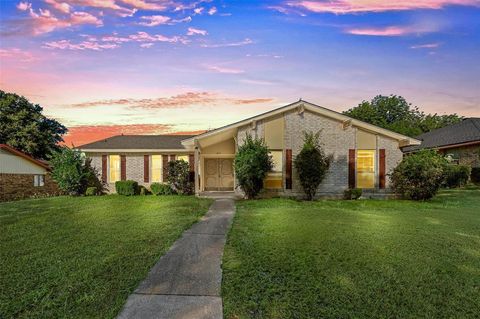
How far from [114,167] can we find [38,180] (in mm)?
10371

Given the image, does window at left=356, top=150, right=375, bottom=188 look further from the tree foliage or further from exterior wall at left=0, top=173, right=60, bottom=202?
the tree foliage

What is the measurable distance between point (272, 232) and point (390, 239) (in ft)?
8.82

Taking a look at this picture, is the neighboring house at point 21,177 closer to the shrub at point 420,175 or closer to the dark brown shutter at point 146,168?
the dark brown shutter at point 146,168

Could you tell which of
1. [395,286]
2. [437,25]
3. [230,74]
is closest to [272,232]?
[395,286]

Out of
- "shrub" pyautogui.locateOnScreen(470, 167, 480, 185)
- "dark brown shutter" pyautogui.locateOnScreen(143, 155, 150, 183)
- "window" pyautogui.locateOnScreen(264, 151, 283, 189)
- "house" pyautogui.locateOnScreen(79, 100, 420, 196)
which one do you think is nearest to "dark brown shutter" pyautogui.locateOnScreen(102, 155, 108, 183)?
"dark brown shutter" pyautogui.locateOnScreen(143, 155, 150, 183)

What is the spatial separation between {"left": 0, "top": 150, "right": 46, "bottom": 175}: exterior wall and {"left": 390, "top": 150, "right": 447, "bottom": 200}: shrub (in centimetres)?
2535

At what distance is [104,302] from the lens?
446cm

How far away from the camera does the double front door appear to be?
846 inches

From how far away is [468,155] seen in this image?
2617 cm

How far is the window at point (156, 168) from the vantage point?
68.5ft

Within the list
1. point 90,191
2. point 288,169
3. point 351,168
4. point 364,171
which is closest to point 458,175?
point 364,171

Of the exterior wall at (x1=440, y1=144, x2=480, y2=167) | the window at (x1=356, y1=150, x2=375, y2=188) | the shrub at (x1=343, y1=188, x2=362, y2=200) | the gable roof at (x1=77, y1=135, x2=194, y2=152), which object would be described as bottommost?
the shrub at (x1=343, y1=188, x2=362, y2=200)

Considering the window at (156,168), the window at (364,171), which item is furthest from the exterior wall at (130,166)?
the window at (364,171)

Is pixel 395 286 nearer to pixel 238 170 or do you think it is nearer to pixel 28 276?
pixel 28 276
